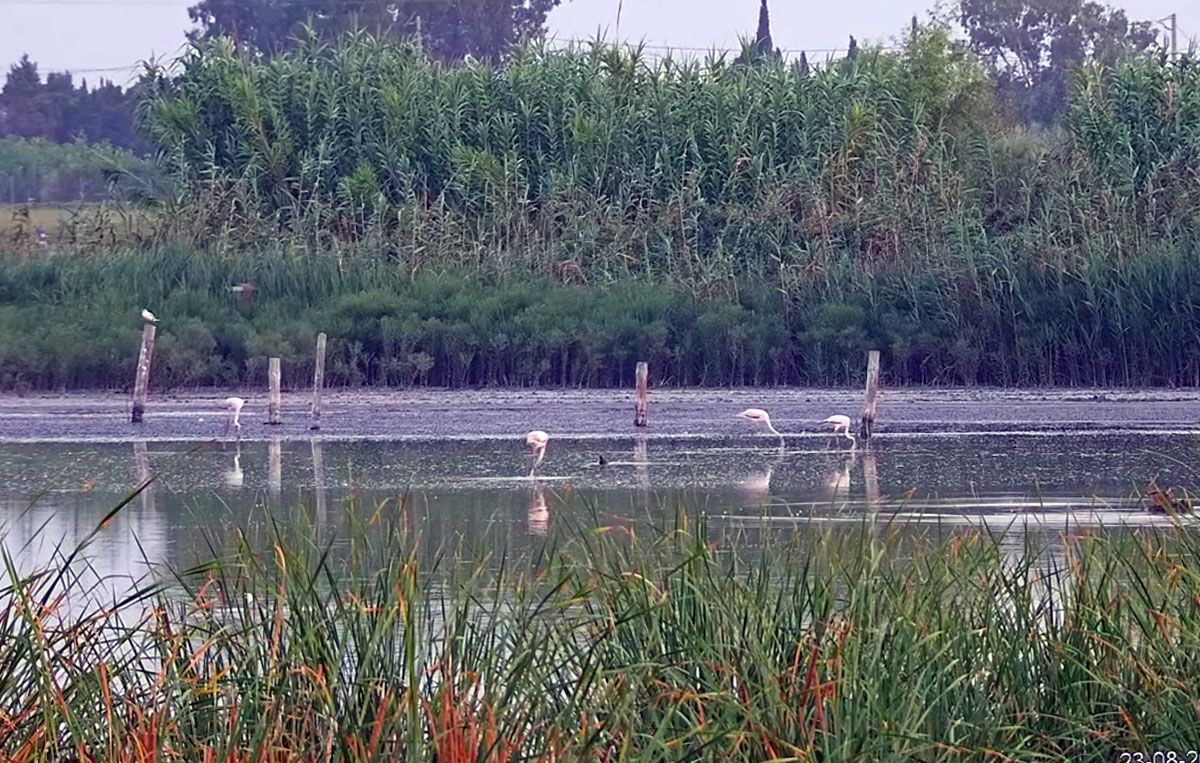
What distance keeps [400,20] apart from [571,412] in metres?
35.0

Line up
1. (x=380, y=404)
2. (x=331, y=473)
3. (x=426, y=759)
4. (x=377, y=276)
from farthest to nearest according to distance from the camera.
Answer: (x=377, y=276) < (x=380, y=404) < (x=331, y=473) < (x=426, y=759)

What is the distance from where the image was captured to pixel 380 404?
2420 cm

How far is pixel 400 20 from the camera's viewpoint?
55.8m

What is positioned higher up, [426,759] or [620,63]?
[620,63]

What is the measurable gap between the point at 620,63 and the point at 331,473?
15199 millimetres

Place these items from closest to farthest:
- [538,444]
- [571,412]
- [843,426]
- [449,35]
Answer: [538,444] → [843,426] → [571,412] → [449,35]

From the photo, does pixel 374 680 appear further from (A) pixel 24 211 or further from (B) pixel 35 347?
(A) pixel 24 211

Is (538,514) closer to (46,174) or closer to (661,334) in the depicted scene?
(661,334)

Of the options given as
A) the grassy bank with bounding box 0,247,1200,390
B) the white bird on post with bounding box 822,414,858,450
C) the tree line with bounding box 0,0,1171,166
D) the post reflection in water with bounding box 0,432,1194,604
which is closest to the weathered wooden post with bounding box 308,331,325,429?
the post reflection in water with bounding box 0,432,1194,604

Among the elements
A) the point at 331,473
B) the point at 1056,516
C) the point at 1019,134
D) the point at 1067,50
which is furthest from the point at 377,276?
the point at 1067,50

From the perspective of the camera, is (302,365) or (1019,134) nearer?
(302,365)

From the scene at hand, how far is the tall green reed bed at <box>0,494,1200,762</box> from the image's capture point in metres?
4.64

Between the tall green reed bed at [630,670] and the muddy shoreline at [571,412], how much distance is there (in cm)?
1542

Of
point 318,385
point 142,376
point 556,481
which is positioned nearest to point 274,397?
point 318,385
